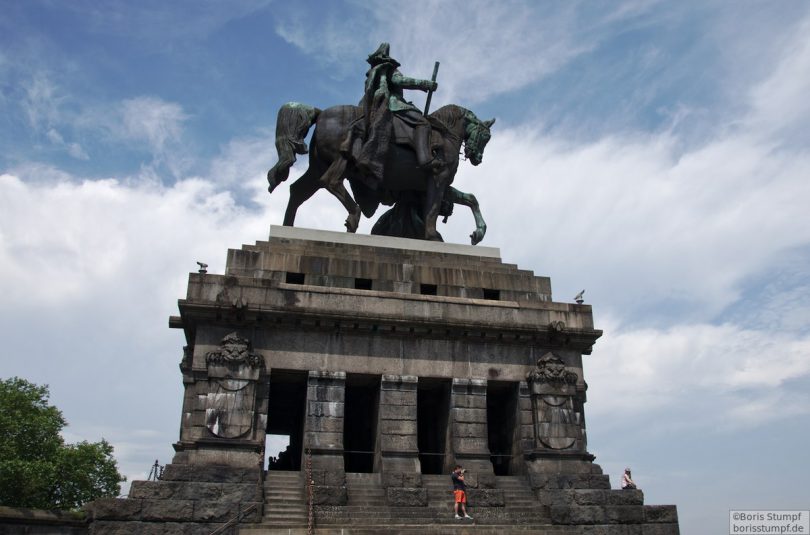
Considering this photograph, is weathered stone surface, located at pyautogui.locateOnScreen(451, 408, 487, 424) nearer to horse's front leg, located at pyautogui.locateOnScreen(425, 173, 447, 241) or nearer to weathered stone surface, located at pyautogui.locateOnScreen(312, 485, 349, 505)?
weathered stone surface, located at pyautogui.locateOnScreen(312, 485, 349, 505)

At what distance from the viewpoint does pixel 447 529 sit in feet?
59.2

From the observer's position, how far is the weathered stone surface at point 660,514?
20.9 m

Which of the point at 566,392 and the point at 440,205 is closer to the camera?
the point at 566,392

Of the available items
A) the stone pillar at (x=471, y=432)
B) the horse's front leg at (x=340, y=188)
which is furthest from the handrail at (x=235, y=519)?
the horse's front leg at (x=340, y=188)

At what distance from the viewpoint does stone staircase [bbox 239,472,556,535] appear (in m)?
17.9

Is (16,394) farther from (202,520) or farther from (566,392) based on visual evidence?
(566,392)

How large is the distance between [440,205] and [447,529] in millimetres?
12788

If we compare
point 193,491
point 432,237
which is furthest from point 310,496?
point 432,237

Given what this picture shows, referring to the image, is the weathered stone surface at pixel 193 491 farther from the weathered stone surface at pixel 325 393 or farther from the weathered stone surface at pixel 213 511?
the weathered stone surface at pixel 325 393

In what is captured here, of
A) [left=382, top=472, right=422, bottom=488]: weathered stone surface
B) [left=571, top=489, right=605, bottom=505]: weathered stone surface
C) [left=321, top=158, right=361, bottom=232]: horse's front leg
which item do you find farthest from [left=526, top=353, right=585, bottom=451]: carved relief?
[left=321, top=158, right=361, bottom=232]: horse's front leg

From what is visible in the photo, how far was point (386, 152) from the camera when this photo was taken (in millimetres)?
26000

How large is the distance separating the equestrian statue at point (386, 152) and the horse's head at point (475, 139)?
0.04 m

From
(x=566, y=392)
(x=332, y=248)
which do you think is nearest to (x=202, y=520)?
(x=332, y=248)

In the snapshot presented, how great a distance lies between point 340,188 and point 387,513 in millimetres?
11458
